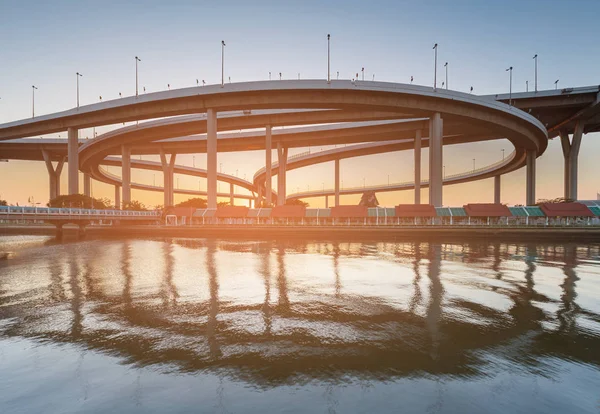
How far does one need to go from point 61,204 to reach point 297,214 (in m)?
44.4

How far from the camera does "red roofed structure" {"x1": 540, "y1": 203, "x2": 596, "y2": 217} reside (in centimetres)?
4081

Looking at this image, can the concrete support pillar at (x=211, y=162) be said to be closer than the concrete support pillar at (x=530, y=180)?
Yes

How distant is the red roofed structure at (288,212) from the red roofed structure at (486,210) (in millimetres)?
23758

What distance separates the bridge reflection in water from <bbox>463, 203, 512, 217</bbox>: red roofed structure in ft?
103

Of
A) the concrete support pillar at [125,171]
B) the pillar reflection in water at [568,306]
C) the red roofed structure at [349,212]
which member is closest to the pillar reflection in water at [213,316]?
the pillar reflection in water at [568,306]

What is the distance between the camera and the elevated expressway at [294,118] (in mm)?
45844

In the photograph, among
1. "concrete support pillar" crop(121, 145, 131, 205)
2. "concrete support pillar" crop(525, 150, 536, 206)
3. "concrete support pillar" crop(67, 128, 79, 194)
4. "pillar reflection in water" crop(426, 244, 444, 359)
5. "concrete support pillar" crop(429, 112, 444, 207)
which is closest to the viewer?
"pillar reflection in water" crop(426, 244, 444, 359)

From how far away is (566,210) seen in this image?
4178 centimetres

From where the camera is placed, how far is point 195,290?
10289mm

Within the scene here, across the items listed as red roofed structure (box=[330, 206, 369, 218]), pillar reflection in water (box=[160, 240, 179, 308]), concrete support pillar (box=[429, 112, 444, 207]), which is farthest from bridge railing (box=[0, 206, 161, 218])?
concrete support pillar (box=[429, 112, 444, 207])

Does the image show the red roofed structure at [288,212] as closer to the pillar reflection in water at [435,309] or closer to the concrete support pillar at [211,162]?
the concrete support pillar at [211,162]

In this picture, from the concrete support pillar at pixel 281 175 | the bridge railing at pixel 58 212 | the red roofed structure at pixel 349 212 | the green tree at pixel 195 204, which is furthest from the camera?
the green tree at pixel 195 204

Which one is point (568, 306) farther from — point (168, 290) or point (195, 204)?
point (195, 204)

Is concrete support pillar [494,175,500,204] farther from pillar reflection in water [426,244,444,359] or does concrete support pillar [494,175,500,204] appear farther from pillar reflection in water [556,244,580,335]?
pillar reflection in water [426,244,444,359]
